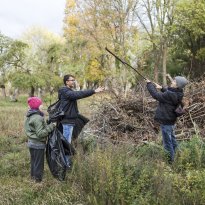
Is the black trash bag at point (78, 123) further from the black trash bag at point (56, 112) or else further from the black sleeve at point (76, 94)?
the black sleeve at point (76, 94)

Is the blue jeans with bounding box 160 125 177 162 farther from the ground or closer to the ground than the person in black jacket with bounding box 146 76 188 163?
closer to the ground

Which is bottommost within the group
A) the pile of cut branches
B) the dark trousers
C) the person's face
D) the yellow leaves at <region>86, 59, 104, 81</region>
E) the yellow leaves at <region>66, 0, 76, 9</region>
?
the dark trousers

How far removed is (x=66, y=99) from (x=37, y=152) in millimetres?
1182

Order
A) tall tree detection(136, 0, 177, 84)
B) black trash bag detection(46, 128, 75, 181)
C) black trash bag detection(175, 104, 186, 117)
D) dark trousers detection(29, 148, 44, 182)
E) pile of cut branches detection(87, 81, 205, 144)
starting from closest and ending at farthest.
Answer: black trash bag detection(46, 128, 75, 181) → dark trousers detection(29, 148, 44, 182) → black trash bag detection(175, 104, 186, 117) → pile of cut branches detection(87, 81, 205, 144) → tall tree detection(136, 0, 177, 84)

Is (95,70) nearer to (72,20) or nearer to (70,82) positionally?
(72,20)

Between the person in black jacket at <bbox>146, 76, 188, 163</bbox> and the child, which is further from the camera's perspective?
the person in black jacket at <bbox>146, 76, 188, 163</bbox>

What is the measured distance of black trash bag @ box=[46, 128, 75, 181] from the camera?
687 cm

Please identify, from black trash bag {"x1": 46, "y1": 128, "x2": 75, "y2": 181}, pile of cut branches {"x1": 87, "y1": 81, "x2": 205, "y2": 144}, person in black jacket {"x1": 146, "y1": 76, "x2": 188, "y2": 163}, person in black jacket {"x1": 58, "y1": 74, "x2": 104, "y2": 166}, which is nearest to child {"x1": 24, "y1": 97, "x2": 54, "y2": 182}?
black trash bag {"x1": 46, "y1": 128, "x2": 75, "y2": 181}

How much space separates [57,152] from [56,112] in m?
0.90

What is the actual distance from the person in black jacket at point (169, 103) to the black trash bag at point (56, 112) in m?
1.69

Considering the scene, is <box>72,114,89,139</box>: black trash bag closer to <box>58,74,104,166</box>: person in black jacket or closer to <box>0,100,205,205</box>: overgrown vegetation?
<box>58,74,104,166</box>: person in black jacket

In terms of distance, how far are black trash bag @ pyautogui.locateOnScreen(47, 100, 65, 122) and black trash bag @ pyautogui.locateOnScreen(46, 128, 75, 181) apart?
A: 0.36 m

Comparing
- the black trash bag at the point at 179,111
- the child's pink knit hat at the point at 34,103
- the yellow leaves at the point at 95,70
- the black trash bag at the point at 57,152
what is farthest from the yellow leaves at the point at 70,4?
the black trash bag at the point at 57,152

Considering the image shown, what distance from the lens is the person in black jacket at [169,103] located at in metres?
7.60
